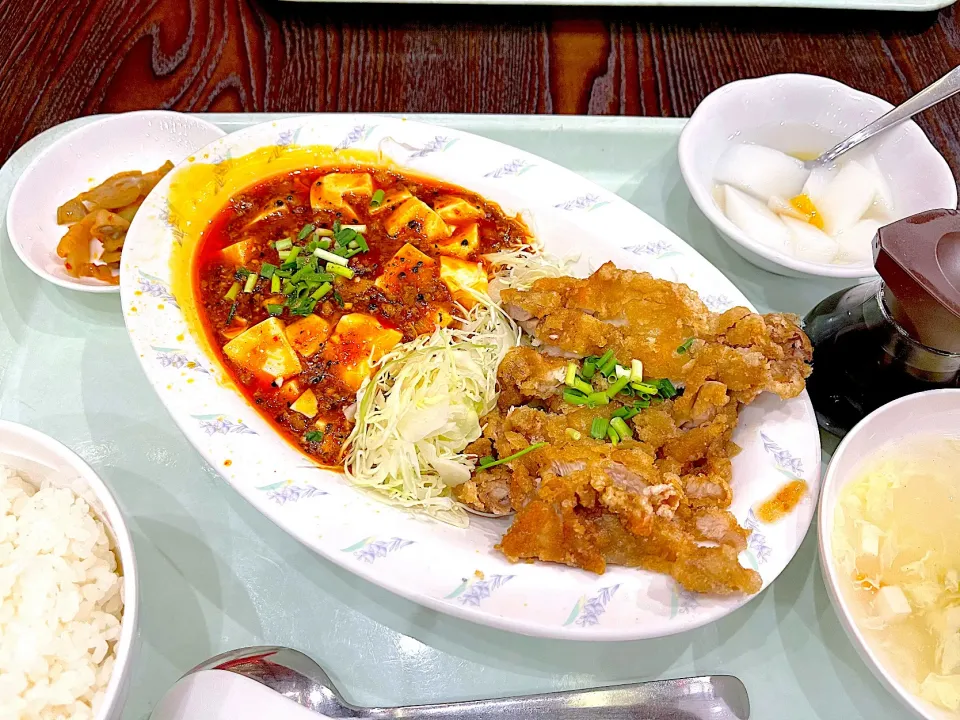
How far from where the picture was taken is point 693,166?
2.73m

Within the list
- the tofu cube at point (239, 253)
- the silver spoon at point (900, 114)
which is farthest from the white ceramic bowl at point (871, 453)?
the tofu cube at point (239, 253)

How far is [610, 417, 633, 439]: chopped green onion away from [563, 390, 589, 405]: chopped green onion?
0.11 m

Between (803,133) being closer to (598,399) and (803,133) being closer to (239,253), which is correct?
(598,399)

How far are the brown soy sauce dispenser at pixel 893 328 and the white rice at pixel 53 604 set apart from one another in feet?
7.78

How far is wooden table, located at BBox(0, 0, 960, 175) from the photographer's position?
353cm

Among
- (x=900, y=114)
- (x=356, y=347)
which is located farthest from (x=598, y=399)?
(x=900, y=114)

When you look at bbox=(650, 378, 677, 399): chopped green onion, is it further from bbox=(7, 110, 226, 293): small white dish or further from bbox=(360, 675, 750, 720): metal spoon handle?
bbox=(7, 110, 226, 293): small white dish

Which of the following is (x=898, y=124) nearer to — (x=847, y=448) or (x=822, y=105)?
(x=822, y=105)

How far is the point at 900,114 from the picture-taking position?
9.36ft

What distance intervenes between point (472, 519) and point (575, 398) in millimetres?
512

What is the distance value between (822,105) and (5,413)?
11.6 feet

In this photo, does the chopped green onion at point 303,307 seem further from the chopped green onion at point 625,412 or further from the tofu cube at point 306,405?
the chopped green onion at point 625,412

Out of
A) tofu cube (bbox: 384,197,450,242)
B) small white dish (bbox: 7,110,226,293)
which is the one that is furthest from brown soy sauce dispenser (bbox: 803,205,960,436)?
small white dish (bbox: 7,110,226,293)

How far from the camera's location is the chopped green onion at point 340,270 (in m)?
2.56
